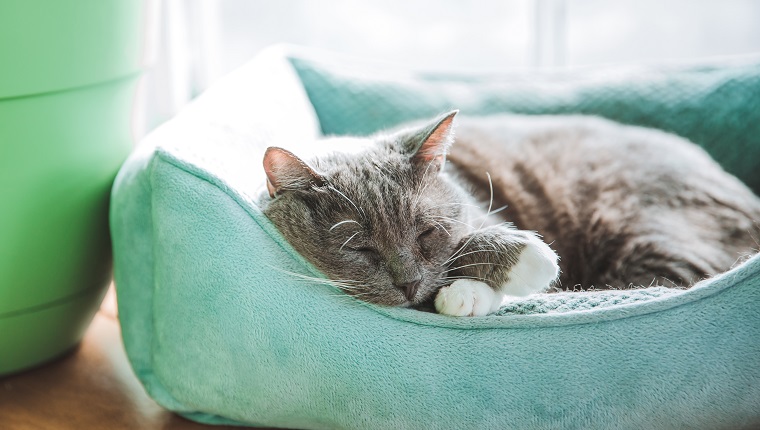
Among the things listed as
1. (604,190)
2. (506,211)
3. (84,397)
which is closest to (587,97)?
(604,190)

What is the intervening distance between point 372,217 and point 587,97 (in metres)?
1.09

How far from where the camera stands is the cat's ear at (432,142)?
1283mm

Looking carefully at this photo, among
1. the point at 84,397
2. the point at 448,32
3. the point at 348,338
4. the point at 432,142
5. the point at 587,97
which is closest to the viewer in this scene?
the point at 348,338

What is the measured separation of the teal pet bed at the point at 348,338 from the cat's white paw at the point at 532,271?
3 centimetres

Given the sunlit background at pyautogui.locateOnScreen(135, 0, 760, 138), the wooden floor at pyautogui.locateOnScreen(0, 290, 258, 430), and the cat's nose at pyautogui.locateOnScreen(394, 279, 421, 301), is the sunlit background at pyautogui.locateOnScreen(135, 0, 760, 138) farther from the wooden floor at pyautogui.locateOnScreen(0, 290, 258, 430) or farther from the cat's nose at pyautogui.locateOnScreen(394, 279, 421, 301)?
the cat's nose at pyautogui.locateOnScreen(394, 279, 421, 301)

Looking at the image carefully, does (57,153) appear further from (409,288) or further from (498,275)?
(498,275)

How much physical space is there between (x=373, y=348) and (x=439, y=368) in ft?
0.38

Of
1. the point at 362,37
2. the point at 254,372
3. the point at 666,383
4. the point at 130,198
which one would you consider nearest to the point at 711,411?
the point at 666,383

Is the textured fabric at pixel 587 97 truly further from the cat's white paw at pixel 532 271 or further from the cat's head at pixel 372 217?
the cat's white paw at pixel 532 271

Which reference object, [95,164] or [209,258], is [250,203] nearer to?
[209,258]

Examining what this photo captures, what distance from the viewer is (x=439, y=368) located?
118 cm

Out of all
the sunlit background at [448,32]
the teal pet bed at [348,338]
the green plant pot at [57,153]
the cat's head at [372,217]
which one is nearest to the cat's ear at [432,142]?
the cat's head at [372,217]

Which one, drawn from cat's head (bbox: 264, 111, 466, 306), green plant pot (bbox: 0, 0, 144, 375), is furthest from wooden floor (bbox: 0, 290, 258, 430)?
cat's head (bbox: 264, 111, 466, 306)

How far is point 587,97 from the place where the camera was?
2076mm
